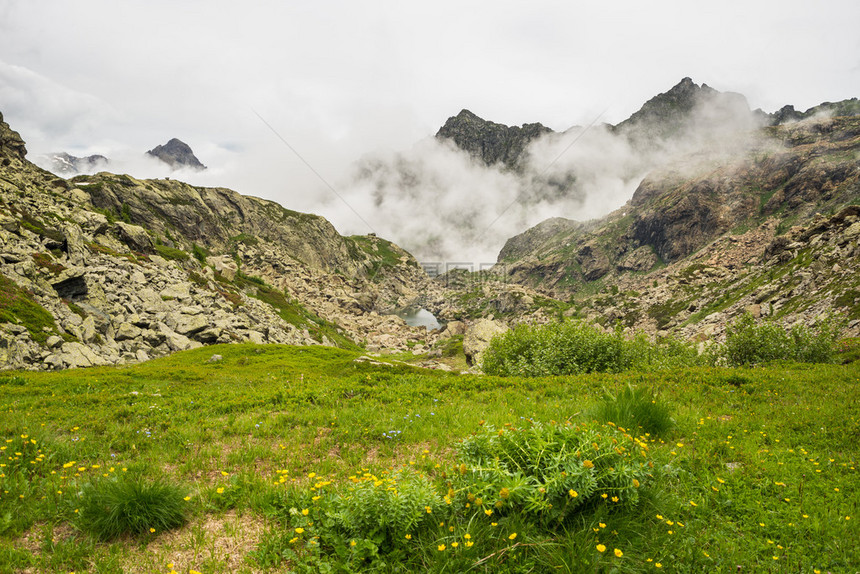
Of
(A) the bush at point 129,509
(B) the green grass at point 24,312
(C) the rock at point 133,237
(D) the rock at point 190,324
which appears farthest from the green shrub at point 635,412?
(C) the rock at point 133,237

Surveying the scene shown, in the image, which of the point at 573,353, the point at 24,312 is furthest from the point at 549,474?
the point at 24,312

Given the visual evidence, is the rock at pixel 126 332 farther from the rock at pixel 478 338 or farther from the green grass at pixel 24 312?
the rock at pixel 478 338

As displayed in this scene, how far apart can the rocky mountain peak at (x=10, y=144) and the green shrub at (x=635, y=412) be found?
140136 mm

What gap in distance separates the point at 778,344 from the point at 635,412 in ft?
94.4

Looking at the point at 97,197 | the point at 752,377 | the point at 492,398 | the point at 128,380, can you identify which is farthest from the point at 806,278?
the point at 97,197

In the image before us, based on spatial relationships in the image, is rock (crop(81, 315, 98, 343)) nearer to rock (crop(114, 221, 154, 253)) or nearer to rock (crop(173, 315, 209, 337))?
rock (crop(173, 315, 209, 337))

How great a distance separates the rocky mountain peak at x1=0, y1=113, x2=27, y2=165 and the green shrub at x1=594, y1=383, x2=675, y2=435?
14014 centimetres

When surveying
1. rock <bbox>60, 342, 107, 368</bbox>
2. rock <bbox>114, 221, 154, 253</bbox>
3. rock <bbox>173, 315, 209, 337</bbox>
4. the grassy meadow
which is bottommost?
the grassy meadow

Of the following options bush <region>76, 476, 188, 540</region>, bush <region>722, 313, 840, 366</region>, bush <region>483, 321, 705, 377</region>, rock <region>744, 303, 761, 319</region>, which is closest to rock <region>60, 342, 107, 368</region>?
bush <region>76, 476, 188, 540</region>

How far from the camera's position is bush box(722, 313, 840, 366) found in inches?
1036

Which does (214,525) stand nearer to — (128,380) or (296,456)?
(296,456)

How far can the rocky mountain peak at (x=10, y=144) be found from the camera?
94875mm

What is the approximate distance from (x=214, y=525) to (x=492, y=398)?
35.2 ft

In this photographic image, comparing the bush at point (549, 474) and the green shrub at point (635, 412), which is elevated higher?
the green shrub at point (635, 412)
